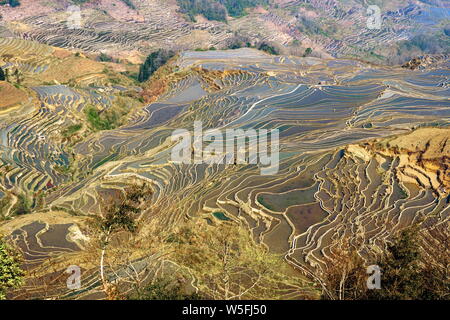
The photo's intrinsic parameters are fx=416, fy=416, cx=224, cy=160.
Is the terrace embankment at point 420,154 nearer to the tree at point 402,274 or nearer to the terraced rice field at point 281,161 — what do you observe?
the terraced rice field at point 281,161

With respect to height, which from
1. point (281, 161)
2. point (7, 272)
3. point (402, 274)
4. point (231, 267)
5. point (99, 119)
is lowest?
point (99, 119)

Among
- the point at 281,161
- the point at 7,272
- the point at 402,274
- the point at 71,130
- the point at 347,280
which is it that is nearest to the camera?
the point at 402,274

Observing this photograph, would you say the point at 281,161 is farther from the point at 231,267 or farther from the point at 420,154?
the point at 231,267

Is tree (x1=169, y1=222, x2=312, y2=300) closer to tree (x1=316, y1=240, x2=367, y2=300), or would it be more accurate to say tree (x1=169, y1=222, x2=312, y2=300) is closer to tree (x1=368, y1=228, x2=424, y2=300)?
tree (x1=316, y1=240, x2=367, y2=300)

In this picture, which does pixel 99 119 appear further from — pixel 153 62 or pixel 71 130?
pixel 153 62

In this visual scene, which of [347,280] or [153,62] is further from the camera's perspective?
[153,62]

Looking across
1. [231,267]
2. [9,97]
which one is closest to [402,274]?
[231,267]


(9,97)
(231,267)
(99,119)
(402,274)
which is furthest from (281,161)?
(9,97)

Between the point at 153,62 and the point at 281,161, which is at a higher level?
the point at 153,62

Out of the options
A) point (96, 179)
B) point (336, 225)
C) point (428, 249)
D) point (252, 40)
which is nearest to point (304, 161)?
point (336, 225)

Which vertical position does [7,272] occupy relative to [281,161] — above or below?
above

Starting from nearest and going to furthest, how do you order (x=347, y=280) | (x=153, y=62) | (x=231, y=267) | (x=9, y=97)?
(x=347, y=280)
(x=231, y=267)
(x=9, y=97)
(x=153, y=62)
